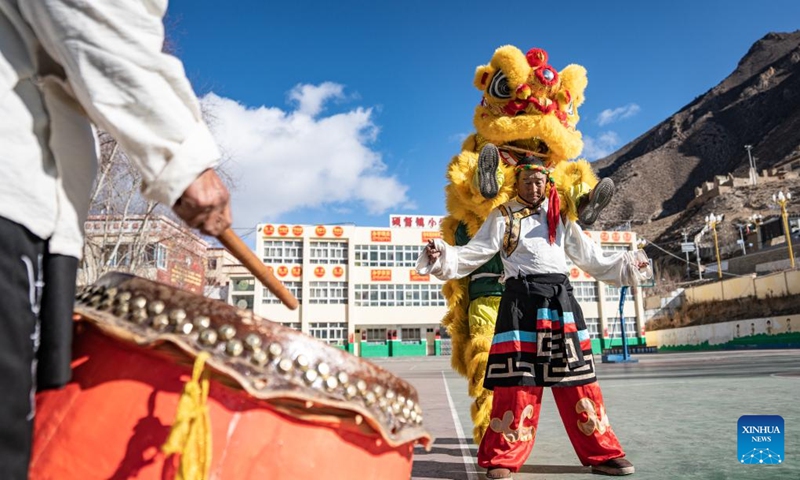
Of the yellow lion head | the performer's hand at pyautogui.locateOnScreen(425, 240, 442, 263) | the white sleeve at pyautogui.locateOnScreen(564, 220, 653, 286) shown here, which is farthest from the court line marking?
the yellow lion head

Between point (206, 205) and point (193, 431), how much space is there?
1.28 ft

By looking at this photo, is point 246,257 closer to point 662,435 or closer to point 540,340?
point 540,340

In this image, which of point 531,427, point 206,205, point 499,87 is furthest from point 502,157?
point 206,205

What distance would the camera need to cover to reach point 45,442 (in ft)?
3.07

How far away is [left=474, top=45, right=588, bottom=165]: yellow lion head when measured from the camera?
138 inches

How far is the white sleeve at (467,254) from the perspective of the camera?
2.88 m

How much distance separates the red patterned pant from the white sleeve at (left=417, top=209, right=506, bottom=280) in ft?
2.31

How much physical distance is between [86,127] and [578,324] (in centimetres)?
260

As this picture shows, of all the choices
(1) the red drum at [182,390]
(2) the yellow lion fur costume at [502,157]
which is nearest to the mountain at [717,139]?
(2) the yellow lion fur costume at [502,157]

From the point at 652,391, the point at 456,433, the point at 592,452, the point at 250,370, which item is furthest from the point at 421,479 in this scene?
the point at 652,391

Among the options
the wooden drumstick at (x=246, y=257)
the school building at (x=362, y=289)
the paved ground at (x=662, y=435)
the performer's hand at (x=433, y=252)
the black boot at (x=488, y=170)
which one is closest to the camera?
the wooden drumstick at (x=246, y=257)

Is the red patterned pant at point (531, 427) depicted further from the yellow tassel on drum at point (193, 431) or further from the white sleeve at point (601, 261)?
the yellow tassel on drum at point (193, 431)

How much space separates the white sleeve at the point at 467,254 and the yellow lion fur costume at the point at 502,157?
0.31 meters

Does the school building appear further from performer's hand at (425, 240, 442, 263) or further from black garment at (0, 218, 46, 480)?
black garment at (0, 218, 46, 480)
